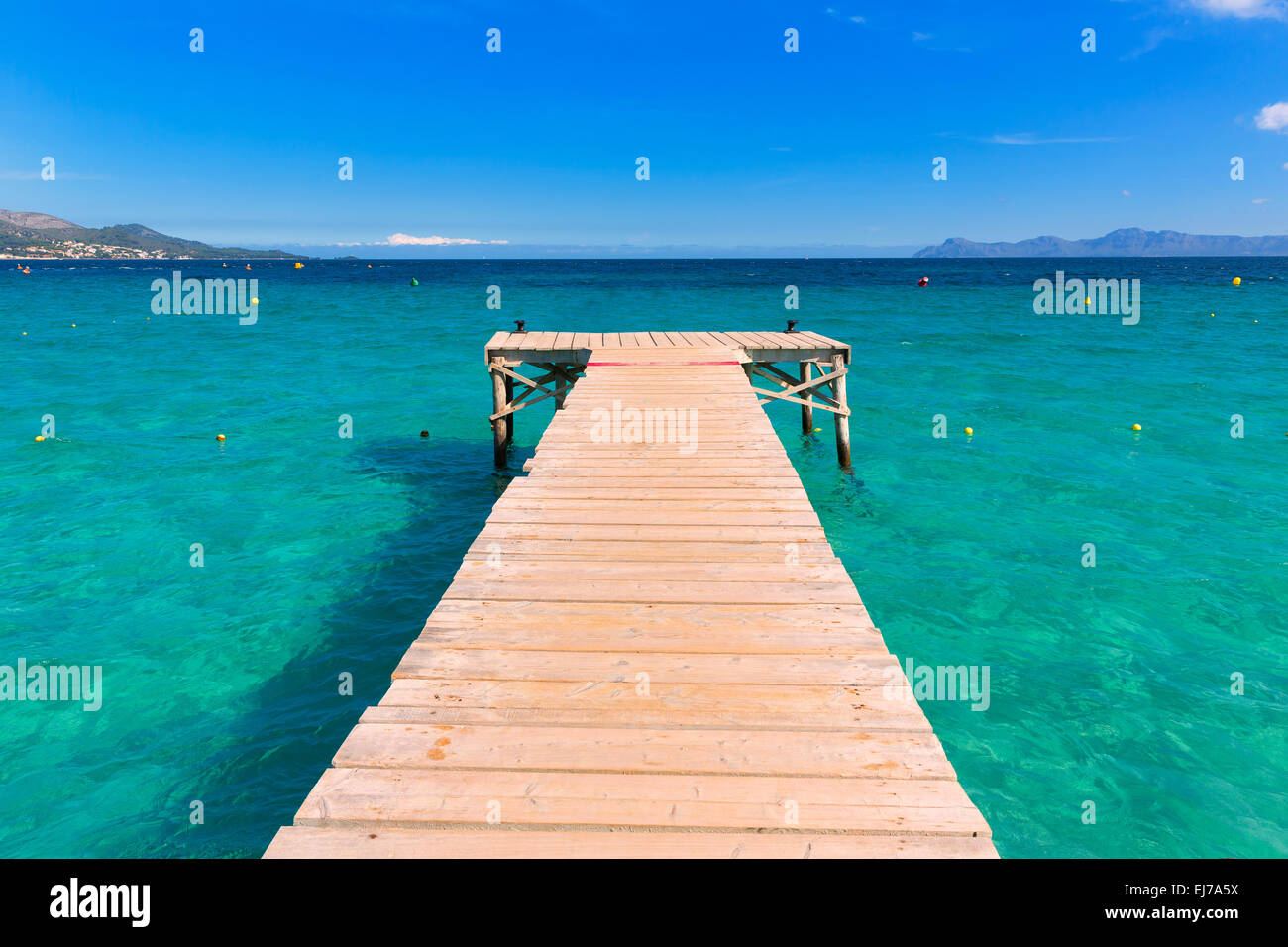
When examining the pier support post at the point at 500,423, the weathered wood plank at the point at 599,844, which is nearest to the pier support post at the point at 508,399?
the pier support post at the point at 500,423

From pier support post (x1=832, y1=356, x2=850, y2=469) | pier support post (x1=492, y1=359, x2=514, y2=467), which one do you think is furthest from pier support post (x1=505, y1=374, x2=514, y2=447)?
pier support post (x1=832, y1=356, x2=850, y2=469)

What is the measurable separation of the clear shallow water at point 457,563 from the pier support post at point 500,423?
0.42m

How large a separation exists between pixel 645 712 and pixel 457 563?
6155mm

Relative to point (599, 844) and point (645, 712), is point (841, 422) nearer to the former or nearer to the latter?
point (645, 712)

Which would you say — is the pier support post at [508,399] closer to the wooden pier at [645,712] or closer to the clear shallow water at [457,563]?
the clear shallow water at [457,563]

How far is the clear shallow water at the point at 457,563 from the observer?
5117 mm

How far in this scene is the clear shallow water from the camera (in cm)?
512

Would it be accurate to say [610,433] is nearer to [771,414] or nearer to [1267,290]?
[771,414]

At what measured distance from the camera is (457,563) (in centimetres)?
884

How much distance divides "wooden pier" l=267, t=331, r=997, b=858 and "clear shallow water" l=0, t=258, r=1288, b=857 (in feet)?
7.51

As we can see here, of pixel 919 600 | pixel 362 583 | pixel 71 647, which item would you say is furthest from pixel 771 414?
pixel 71 647

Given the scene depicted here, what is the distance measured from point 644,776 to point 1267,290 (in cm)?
7533

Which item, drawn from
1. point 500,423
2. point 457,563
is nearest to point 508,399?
point 500,423

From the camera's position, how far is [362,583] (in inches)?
325
